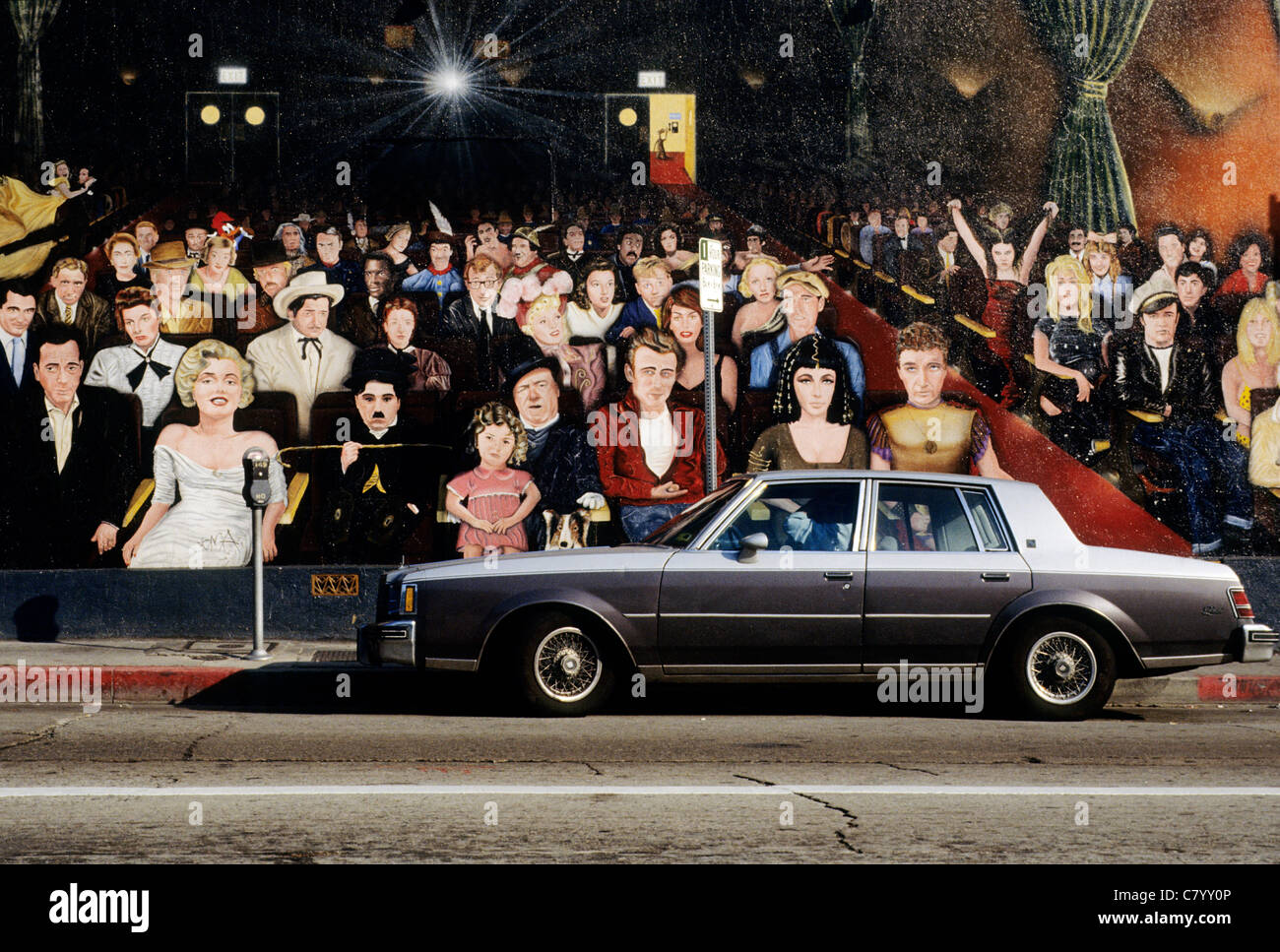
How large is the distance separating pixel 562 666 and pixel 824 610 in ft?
5.53

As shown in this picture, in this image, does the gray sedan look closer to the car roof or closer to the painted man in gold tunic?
the car roof

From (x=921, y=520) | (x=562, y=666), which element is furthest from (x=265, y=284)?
(x=921, y=520)

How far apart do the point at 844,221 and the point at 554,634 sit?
244 inches

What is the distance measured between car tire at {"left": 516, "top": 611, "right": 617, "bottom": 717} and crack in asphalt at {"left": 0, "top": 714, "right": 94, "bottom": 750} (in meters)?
2.75

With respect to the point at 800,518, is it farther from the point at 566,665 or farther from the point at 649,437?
the point at 649,437

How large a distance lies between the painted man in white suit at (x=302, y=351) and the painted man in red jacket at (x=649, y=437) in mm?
2493

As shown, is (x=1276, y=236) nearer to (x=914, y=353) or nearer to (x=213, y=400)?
(x=914, y=353)

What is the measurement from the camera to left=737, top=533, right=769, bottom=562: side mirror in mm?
9039

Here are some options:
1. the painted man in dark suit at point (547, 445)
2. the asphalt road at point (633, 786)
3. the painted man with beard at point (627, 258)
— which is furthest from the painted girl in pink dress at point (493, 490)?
the asphalt road at point (633, 786)

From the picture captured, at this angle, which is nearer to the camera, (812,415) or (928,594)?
(928,594)

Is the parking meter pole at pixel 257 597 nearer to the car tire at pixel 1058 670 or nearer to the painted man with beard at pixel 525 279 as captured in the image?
the painted man with beard at pixel 525 279

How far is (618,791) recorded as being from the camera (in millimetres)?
6684

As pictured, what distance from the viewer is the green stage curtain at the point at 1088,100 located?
13.8 metres

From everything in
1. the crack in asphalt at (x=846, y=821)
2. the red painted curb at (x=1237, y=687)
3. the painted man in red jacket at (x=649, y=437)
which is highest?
the painted man in red jacket at (x=649, y=437)
